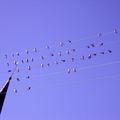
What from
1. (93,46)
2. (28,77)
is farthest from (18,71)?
(93,46)

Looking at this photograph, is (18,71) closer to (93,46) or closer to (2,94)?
(93,46)

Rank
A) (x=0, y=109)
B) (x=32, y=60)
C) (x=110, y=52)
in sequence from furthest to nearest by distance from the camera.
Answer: (x=0, y=109) → (x=32, y=60) → (x=110, y=52)

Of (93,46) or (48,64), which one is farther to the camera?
(48,64)

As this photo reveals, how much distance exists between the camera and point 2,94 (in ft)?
146

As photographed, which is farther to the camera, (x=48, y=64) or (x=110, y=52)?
(x=48, y=64)

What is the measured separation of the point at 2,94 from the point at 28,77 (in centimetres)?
1327

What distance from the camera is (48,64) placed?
32.7 metres

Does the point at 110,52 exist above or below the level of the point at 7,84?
below

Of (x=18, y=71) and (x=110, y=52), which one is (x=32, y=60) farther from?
(x=110, y=52)

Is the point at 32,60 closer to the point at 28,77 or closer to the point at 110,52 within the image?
the point at 28,77

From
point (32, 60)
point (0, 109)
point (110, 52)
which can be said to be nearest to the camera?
point (110, 52)

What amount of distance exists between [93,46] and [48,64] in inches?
243

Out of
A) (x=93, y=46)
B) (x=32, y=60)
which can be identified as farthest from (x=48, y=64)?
(x=93, y=46)

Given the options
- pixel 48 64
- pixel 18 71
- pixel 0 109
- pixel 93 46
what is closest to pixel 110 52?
pixel 93 46
